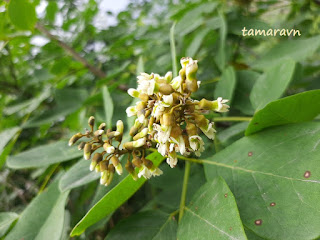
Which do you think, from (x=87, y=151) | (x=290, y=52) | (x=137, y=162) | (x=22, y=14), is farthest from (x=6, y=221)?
(x=290, y=52)

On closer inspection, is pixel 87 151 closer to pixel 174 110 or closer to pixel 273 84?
pixel 174 110

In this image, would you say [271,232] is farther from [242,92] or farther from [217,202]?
[242,92]

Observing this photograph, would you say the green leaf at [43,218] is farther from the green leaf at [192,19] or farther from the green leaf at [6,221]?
the green leaf at [192,19]

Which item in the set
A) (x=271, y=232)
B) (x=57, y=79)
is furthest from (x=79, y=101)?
(x=271, y=232)

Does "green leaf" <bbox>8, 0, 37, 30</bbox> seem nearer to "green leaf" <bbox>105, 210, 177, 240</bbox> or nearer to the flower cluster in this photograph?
the flower cluster

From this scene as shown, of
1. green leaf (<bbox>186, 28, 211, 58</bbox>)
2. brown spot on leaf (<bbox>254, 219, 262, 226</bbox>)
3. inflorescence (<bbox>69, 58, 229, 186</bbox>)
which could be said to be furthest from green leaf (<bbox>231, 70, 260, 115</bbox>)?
brown spot on leaf (<bbox>254, 219, 262, 226</bbox>)
